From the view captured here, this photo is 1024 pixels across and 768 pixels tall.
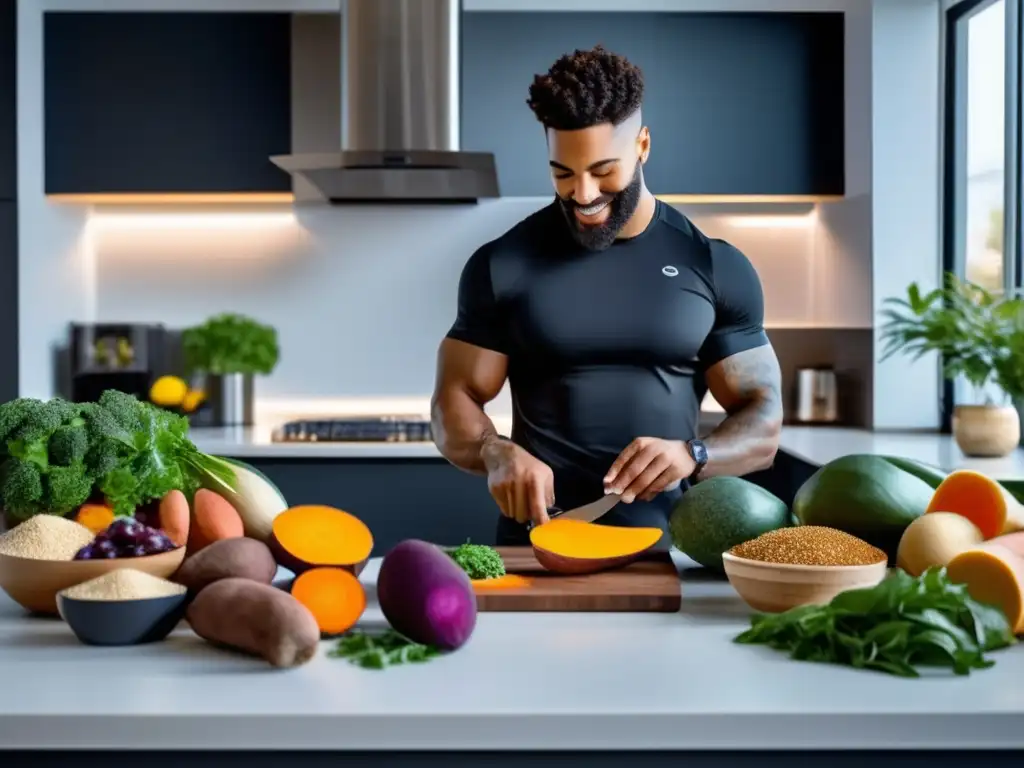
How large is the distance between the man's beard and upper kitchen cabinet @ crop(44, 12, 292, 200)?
217 centimetres

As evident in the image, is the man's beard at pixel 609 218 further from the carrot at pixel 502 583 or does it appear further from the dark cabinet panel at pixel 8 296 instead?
the dark cabinet panel at pixel 8 296

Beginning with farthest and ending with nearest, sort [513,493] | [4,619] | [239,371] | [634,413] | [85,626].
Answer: [239,371], [634,413], [513,493], [4,619], [85,626]

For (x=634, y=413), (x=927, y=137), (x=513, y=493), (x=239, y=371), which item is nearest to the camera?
(x=513, y=493)

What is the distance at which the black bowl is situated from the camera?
1217 mm

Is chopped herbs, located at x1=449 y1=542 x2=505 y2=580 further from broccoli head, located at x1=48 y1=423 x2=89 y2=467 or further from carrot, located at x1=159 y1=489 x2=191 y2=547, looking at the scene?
broccoli head, located at x1=48 y1=423 x2=89 y2=467

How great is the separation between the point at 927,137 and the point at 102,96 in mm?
2707

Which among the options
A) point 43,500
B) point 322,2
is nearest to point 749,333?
point 43,500

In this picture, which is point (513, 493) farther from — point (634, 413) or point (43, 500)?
point (43, 500)

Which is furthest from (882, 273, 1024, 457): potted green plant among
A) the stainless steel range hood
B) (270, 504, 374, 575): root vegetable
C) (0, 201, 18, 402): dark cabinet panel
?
(0, 201, 18, 402): dark cabinet panel

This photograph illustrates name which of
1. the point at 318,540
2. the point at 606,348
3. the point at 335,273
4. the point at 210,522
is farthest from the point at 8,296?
the point at 318,540

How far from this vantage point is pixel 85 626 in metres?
1.23

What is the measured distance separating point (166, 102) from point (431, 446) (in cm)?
149

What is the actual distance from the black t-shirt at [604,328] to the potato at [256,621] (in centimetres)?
103

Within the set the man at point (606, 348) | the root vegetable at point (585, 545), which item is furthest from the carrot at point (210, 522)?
the man at point (606, 348)
